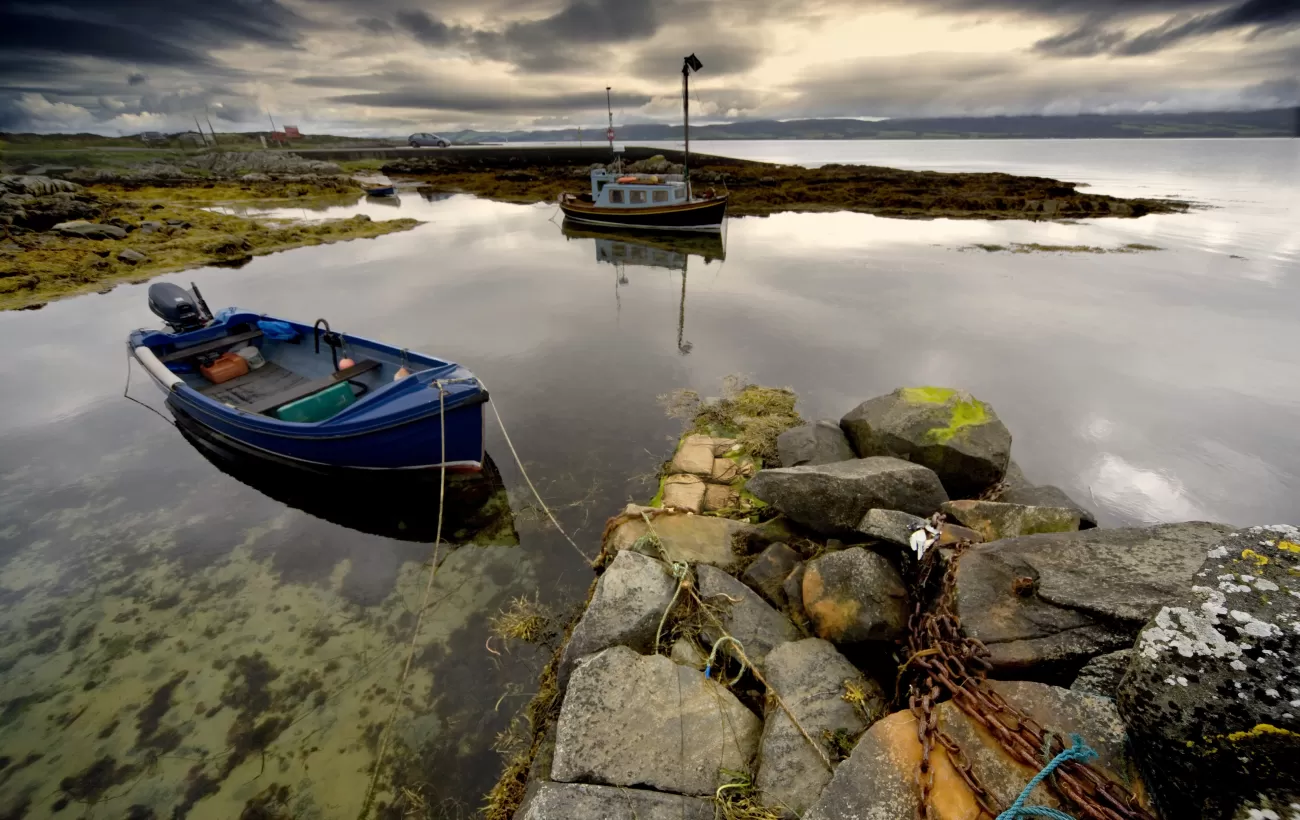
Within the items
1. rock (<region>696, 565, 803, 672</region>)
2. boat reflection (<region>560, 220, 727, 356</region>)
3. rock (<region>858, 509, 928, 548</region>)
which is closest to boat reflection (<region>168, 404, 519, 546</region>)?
rock (<region>696, 565, 803, 672</region>)

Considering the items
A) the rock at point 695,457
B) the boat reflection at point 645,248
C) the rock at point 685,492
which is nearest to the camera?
the rock at point 685,492

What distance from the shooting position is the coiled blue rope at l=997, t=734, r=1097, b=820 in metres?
2.18

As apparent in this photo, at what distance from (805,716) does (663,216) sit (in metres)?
28.1

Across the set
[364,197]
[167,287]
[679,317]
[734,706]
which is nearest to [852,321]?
[679,317]

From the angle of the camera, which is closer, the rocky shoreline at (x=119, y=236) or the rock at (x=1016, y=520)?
the rock at (x=1016, y=520)

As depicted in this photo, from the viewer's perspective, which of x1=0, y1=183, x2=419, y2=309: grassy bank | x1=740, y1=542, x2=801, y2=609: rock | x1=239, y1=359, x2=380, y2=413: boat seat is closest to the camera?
x1=740, y1=542, x2=801, y2=609: rock

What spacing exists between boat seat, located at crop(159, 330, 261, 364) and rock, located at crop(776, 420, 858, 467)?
12.3 metres

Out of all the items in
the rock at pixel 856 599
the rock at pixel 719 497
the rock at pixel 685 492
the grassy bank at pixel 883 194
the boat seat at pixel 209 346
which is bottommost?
the rock at pixel 719 497

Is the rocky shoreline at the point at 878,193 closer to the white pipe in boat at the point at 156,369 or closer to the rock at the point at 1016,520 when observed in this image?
the white pipe in boat at the point at 156,369

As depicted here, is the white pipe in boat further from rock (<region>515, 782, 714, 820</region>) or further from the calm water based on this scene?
rock (<region>515, 782, 714, 820</region>)

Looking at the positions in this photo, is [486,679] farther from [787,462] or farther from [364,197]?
[364,197]

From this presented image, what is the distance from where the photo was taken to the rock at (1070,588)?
321 cm

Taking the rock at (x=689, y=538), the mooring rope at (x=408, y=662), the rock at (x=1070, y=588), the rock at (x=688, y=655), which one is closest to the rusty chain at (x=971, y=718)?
the rock at (x=1070, y=588)

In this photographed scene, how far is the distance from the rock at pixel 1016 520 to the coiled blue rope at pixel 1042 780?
8.70 feet
